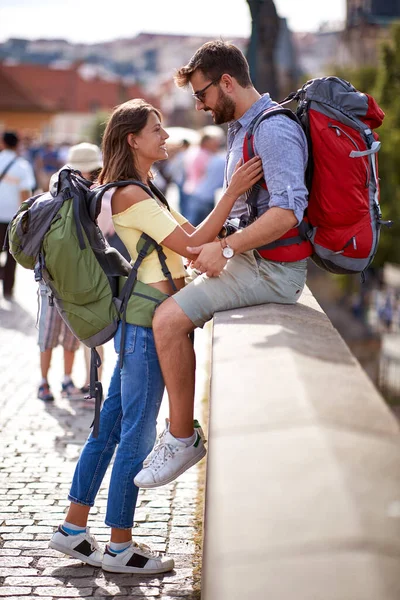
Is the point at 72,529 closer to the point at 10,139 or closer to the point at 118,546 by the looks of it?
the point at 118,546

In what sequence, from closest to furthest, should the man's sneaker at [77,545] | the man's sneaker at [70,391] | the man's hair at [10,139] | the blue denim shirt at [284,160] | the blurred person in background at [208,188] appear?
the blue denim shirt at [284,160]
the man's sneaker at [77,545]
the man's sneaker at [70,391]
the man's hair at [10,139]
the blurred person in background at [208,188]

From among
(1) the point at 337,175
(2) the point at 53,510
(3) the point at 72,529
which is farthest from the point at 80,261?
(2) the point at 53,510

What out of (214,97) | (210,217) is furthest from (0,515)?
(214,97)

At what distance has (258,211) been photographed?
4805 millimetres

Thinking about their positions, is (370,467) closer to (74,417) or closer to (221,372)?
(221,372)

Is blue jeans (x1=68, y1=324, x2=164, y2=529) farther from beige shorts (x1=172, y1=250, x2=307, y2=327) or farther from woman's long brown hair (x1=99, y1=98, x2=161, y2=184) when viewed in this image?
woman's long brown hair (x1=99, y1=98, x2=161, y2=184)

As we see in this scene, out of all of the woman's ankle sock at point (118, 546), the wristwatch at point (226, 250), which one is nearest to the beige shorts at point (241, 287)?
the wristwatch at point (226, 250)

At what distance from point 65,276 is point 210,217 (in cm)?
67

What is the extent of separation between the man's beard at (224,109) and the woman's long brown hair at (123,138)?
309 millimetres

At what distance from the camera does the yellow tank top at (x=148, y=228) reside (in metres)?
4.71

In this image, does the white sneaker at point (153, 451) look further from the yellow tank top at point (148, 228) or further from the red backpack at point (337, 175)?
the red backpack at point (337, 175)

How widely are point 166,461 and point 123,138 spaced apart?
142 cm

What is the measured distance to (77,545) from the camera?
17.4 feet

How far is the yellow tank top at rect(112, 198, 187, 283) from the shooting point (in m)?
4.71
